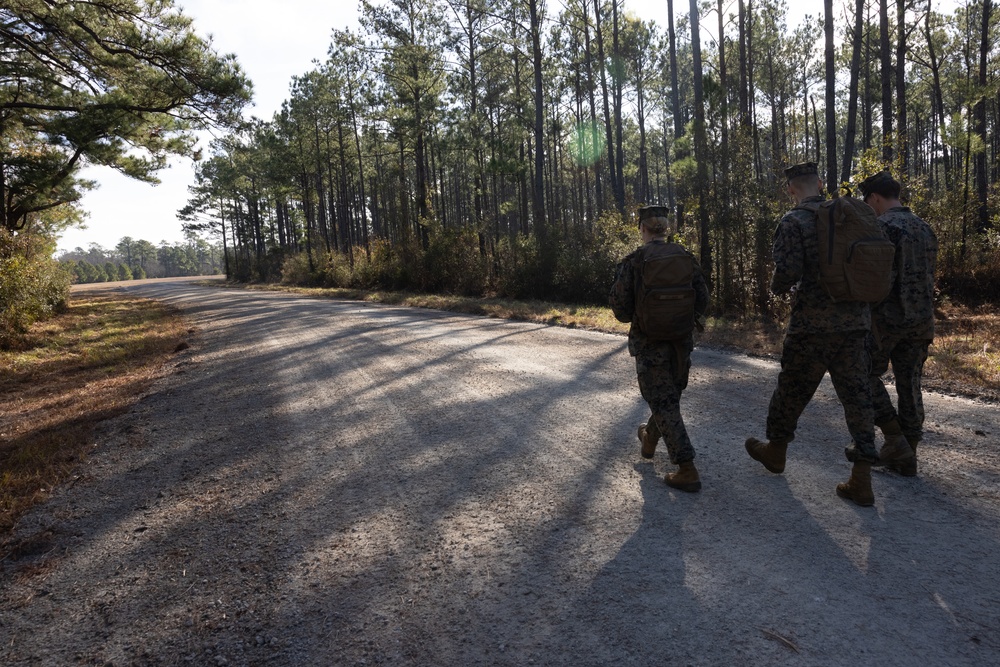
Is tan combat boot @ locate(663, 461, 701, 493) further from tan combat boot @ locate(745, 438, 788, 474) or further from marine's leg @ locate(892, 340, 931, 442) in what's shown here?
marine's leg @ locate(892, 340, 931, 442)

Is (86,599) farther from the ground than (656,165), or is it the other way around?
(656,165)

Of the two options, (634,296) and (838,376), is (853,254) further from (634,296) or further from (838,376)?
(634,296)

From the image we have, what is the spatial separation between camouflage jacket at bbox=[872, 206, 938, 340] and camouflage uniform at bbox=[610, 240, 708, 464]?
4.30ft

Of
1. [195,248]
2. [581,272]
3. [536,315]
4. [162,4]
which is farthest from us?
[195,248]

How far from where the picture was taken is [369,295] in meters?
23.8

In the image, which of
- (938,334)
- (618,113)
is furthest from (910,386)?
(618,113)

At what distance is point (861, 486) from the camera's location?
3.42m

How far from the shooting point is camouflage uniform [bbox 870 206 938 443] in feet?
13.0

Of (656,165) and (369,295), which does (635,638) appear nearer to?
(369,295)

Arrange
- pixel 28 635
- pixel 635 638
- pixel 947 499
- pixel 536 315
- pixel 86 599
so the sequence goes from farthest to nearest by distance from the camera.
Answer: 1. pixel 536 315
2. pixel 947 499
3. pixel 86 599
4. pixel 28 635
5. pixel 635 638

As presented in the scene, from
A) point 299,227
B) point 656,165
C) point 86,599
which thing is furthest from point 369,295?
point 656,165

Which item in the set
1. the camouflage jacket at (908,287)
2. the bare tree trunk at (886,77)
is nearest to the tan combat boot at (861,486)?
the camouflage jacket at (908,287)

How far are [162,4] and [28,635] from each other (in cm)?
1343

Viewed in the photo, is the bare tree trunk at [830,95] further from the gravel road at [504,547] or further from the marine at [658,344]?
the marine at [658,344]
